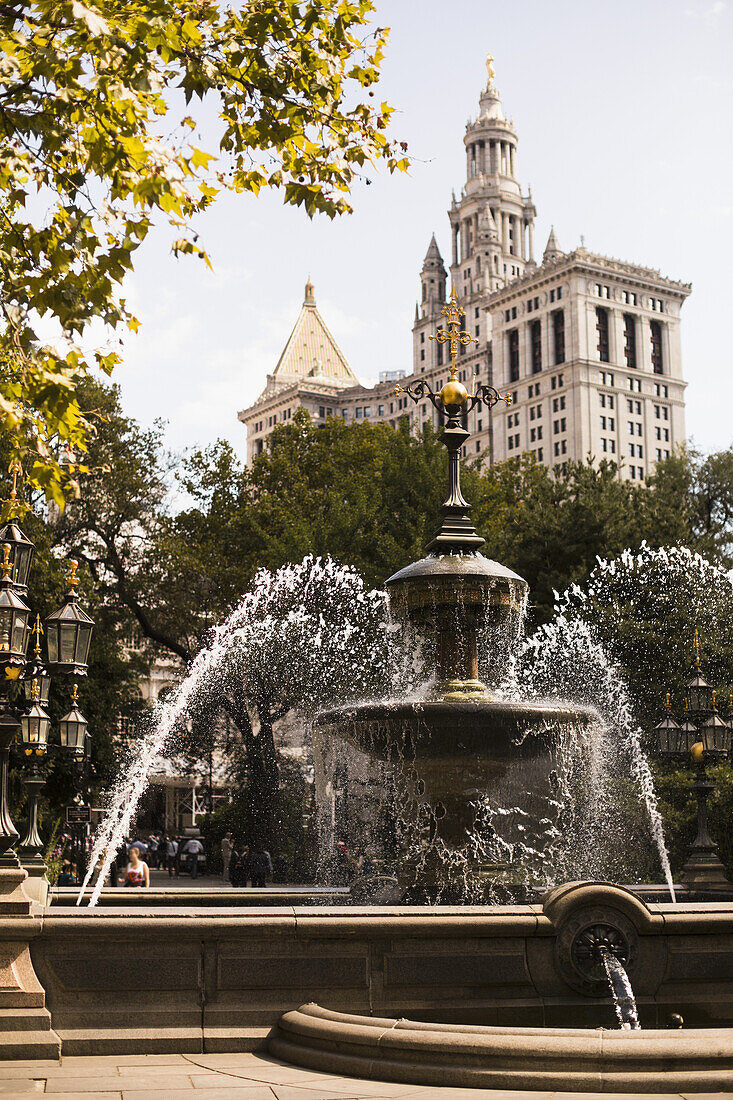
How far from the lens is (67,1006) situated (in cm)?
827

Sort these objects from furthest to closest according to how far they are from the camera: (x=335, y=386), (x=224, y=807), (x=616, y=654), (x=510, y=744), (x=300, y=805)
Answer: (x=335, y=386) < (x=224, y=807) < (x=300, y=805) < (x=616, y=654) < (x=510, y=744)

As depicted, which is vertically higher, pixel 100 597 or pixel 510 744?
pixel 100 597

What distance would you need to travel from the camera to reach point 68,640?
1467 centimetres

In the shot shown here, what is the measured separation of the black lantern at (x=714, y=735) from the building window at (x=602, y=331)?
107 m

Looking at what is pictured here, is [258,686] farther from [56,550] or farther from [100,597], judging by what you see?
[56,550]

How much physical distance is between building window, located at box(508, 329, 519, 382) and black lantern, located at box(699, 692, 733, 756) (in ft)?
369

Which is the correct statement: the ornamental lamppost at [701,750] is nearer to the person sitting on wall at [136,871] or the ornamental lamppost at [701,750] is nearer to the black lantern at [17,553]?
the person sitting on wall at [136,871]

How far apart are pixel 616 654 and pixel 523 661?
12.8 feet

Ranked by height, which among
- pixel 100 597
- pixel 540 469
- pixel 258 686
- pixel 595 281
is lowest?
pixel 258 686

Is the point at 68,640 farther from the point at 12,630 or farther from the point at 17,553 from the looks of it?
the point at 12,630

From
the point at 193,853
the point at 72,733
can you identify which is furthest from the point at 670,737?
the point at 193,853

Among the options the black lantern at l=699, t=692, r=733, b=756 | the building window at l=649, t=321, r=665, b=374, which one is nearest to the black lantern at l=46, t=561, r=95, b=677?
the black lantern at l=699, t=692, r=733, b=756

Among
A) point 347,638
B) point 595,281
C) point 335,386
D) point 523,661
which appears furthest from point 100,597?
point 335,386

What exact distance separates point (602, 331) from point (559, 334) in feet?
14.1
